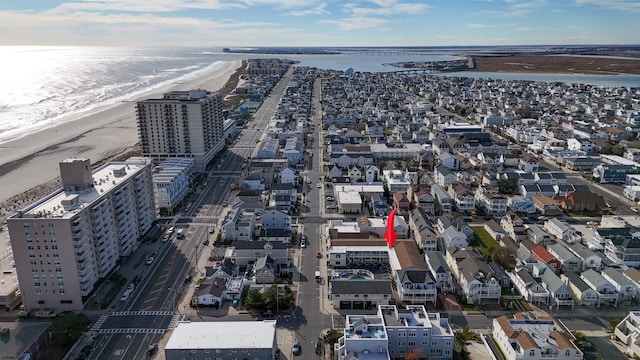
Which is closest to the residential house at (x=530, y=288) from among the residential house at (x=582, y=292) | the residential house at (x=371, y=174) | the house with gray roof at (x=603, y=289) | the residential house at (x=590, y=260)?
the residential house at (x=582, y=292)

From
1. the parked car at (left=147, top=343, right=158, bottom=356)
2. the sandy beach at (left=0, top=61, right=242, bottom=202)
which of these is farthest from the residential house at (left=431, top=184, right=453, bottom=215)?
the sandy beach at (left=0, top=61, right=242, bottom=202)

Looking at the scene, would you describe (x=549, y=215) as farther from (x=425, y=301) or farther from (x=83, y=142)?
(x=83, y=142)

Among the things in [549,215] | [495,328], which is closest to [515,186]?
[549,215]

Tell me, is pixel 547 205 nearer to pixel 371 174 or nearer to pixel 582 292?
pixel 582 292

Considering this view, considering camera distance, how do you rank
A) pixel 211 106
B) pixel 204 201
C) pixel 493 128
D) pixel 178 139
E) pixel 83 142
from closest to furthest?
pixel 204 201 < pixel 178 139 < pixel 211 106 < pixel 83 142 < pixel 493 128

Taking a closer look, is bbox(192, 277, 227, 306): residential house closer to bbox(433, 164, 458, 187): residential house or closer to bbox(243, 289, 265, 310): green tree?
bbox(243, 289, 265, 310): green tree

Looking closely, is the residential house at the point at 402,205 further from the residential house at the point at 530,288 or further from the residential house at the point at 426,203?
the residential house at the point at 530,288
